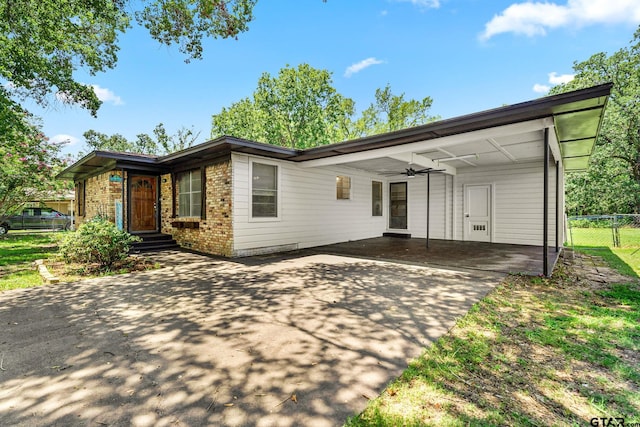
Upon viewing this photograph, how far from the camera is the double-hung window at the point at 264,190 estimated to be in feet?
24.8

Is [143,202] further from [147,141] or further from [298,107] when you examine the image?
[147,141]

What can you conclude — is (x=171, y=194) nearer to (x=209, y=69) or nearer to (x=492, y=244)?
(x=209, y=69)

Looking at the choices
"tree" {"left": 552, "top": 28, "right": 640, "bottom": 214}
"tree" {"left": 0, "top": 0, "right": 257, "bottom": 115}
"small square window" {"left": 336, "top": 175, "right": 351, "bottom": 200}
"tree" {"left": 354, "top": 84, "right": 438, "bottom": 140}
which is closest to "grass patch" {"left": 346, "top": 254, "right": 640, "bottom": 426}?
"small square window" {"left": 336, "top": 175, "right": 351, "bottom": 200}

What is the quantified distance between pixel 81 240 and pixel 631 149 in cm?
2535

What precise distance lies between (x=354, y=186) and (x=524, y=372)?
8.72 metres

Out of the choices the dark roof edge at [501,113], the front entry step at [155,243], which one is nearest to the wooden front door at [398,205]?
the dark roof edge at [501,113]

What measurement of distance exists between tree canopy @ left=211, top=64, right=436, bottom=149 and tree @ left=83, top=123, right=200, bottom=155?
8.66 m

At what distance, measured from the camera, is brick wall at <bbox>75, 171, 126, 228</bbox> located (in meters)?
8.73

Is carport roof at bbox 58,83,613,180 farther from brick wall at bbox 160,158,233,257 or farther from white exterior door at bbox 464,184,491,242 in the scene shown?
white exterior door at bbox 464,184,491,242

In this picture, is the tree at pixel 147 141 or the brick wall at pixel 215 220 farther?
the tree at pixel 147 141

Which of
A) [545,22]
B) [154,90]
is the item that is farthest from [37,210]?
[545,22]

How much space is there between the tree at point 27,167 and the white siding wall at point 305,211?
8228 millimetres

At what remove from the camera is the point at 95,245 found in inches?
220

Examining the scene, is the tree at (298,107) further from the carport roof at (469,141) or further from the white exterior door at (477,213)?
the white exterior door at (477,213)
